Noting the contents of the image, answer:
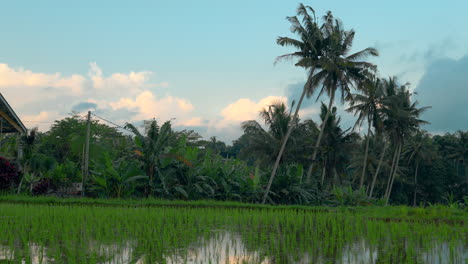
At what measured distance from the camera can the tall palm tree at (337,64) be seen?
82.3ft

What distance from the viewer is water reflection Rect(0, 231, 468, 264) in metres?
7.08

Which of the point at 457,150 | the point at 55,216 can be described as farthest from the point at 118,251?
the point at 457,150

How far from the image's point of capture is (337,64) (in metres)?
25.8

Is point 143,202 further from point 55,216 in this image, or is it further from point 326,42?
point 326,42

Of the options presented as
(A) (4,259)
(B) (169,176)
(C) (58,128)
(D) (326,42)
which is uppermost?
(D) (326,42)

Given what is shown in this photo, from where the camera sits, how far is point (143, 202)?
17281mm

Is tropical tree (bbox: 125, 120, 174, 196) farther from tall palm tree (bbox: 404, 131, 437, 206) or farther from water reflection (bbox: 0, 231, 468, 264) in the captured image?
tall palm tree (bbox: 404, 131, 437, 206)

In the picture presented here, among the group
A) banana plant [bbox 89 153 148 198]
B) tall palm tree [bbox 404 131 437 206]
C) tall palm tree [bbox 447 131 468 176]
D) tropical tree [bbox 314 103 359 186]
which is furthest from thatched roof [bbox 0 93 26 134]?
tall palm tree [bbox 447 131 468 176]

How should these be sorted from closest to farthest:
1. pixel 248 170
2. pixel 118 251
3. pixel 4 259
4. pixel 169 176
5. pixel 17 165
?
pixel 4 259 < pixel 118 251 < pixel 169 176 < pixel 17 165 < pixel 248 170

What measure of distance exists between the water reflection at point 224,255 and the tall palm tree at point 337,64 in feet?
57.9

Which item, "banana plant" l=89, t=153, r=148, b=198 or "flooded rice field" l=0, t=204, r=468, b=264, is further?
"banana plant" l=89, t=153, r=148, b=198

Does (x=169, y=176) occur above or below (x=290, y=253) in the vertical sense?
above

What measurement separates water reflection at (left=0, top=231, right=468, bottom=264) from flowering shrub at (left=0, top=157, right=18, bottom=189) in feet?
45.0

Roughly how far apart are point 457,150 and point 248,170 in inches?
1677
